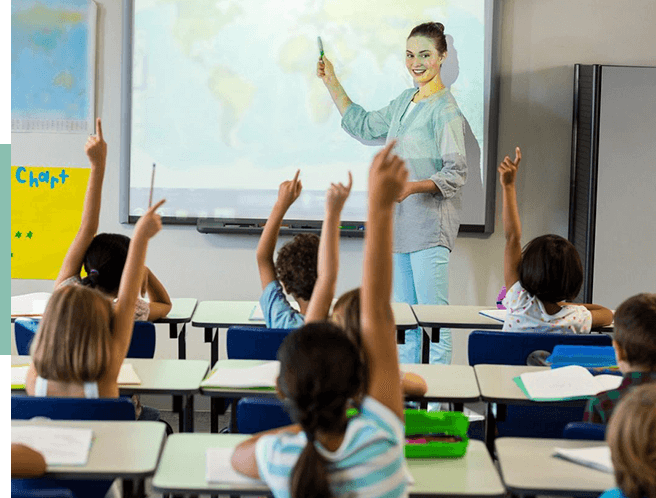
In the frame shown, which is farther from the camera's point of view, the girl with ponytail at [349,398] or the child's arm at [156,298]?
the child's arm at [156,298]

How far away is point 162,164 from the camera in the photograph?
489cm

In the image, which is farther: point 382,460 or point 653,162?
point 653,162

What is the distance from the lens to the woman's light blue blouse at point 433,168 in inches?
174

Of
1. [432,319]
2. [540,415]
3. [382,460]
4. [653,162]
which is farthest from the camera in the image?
[653,162]

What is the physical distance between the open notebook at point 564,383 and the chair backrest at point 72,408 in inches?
44.3

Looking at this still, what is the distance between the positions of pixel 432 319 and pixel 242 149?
71.0 inches

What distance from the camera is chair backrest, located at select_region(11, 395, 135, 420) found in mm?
2078

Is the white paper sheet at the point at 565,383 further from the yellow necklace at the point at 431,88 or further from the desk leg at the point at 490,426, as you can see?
the yellow necklace at the point at 431,88

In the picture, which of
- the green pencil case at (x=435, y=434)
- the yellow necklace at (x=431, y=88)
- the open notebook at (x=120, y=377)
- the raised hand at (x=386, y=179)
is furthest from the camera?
the yellow necklace at (x=431, y=88)

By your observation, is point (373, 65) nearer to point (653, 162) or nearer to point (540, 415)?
point (653, 162)

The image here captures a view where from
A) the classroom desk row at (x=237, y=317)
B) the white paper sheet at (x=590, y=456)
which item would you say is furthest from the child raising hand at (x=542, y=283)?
the white paper sheet at (x=590, y=456)

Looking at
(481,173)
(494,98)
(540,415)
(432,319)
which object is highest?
(494,98)

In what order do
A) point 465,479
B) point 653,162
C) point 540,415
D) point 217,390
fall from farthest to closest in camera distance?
1. point 653,162
2. point 540,415
3. point 217,390
4. point 465,479

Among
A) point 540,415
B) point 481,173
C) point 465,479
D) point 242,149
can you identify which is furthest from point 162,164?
point 465,479
